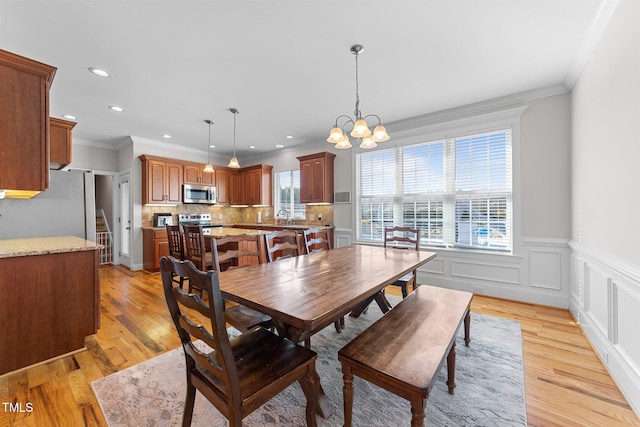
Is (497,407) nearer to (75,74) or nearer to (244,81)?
(244,81)

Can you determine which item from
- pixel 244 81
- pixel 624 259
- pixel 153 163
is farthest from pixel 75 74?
pixel 624 259

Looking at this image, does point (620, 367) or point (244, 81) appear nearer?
point (620, 367)

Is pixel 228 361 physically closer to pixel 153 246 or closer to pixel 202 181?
pixel 153 246

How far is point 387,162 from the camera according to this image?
14.8ft

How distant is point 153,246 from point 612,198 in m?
6.19

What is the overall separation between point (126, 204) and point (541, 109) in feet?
23.8

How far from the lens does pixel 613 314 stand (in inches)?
75.5

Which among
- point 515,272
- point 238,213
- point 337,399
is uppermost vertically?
point 238,213

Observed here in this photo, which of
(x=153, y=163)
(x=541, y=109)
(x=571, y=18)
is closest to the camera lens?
(x=571, y=18)

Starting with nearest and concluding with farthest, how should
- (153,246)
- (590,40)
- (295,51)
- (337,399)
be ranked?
(337,399)
(590,40)
(295,51)
(153,246)

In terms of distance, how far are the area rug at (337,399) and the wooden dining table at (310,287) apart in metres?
0.26

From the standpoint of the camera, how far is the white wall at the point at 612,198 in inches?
64.7

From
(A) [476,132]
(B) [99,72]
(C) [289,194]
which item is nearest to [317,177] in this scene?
(C) [289,194]

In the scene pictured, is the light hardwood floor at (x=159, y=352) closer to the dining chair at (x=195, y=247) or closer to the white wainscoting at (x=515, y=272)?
the white wainscoting at (x=515, y=272)
